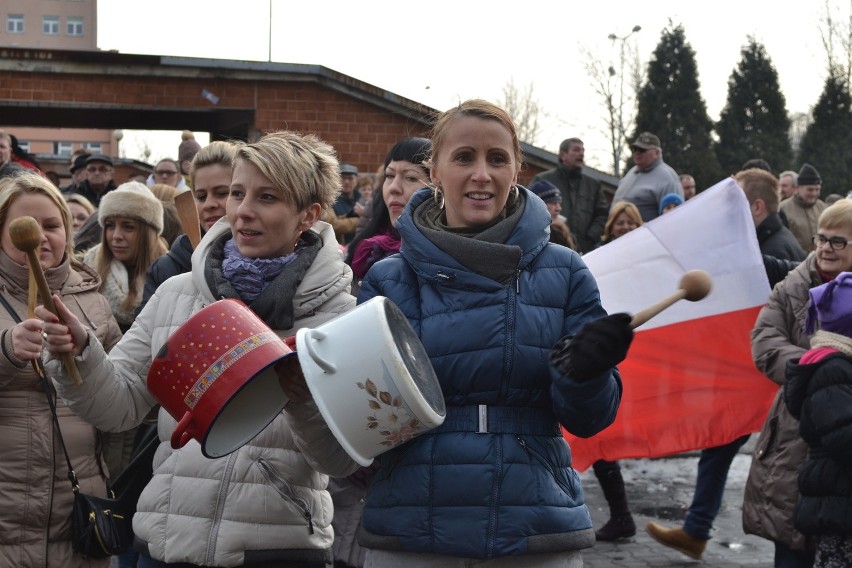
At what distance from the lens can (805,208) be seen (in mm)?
13367

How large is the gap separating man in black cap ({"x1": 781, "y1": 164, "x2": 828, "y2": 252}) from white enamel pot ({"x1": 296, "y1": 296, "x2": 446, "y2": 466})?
11036 mm

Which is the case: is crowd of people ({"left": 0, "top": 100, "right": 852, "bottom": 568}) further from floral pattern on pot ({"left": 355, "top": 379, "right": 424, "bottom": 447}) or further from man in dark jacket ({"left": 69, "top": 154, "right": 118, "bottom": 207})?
man in dark jacket ({"left": 69, "top": 154, "right": 118, "bottom": 207})

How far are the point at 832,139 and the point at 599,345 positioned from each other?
34.3 m

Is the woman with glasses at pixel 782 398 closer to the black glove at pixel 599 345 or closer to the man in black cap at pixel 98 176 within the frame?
the black glove at pixel 599 345

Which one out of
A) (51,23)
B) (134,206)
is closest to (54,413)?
(134,206)

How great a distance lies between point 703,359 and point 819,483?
2235 millimetres

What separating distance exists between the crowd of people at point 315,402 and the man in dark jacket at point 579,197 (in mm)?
6520

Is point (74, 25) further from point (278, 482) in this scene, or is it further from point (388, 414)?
point (388, 414)

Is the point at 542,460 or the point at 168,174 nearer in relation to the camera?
the point at 542,460

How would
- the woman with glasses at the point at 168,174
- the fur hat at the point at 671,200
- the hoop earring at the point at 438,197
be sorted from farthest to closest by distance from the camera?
the woman with glasses at the point at 168,174
the fur hat at the point at 671,200
the hoop earring at the point at 438,197

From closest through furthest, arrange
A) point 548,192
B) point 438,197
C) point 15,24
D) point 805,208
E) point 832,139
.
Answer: point 438,197, point 548,192, point 805,208, point 832,139, point 15,24

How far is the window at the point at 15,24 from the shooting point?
9356cm

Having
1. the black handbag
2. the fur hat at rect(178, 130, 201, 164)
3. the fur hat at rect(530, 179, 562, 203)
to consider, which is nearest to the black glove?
the black handbag

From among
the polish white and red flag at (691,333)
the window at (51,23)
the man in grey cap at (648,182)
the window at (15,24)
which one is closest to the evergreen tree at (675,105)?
the man in grey cap at (648,182)
